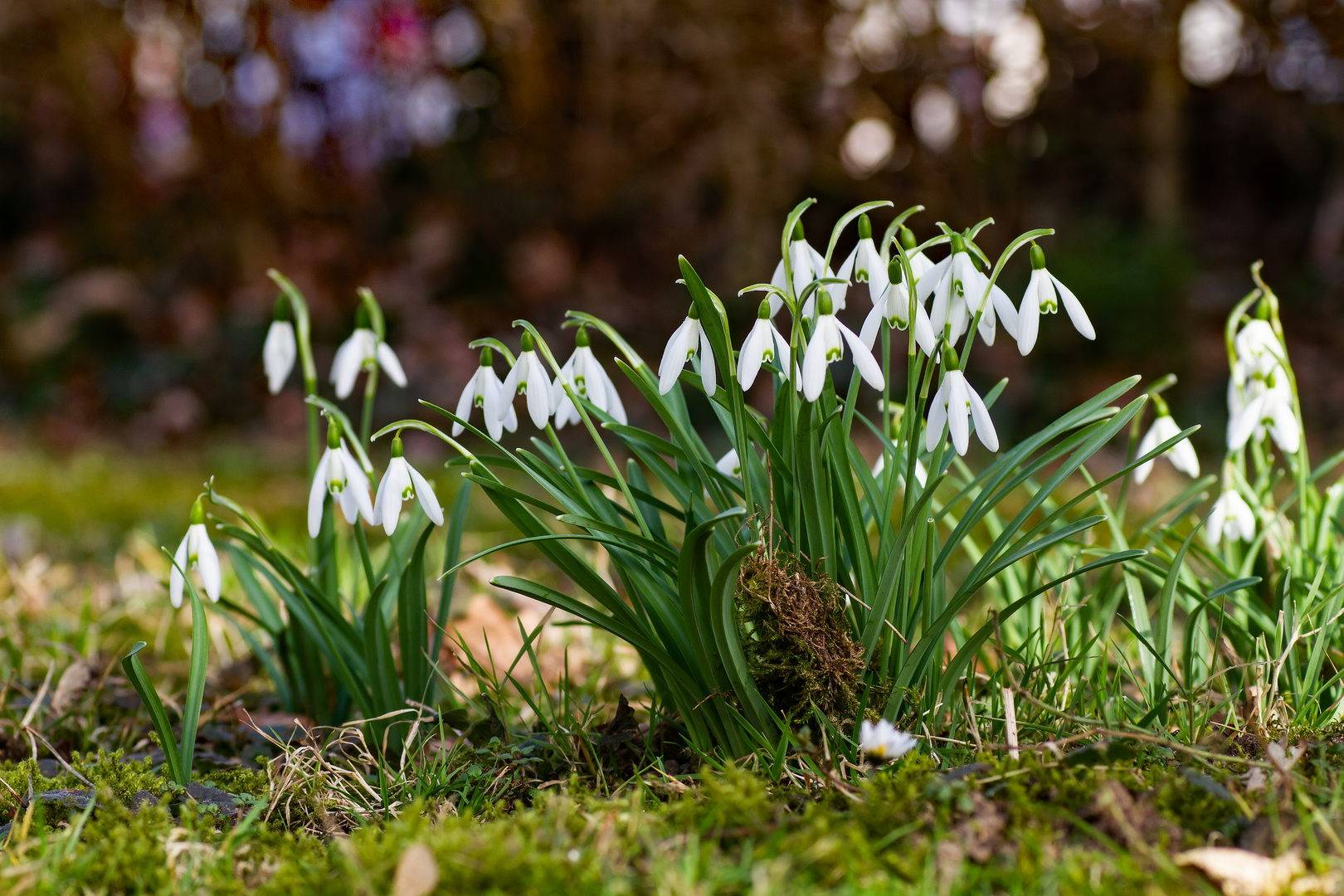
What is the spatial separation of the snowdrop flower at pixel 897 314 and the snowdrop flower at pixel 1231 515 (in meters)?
0.78

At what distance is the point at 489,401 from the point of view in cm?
159

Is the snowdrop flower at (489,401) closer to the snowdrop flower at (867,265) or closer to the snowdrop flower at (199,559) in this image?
the snowdrop flower at (199,559)

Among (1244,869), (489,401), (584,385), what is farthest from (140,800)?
(1244,869)

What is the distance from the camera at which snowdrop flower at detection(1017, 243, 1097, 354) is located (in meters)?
1.43

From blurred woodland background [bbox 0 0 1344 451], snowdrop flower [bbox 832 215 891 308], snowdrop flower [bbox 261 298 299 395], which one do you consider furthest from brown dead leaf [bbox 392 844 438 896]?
blurred woodland background [bbox 0 0 1344 451]

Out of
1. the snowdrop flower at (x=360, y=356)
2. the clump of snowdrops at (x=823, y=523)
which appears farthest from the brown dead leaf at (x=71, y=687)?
the snowdrop flower at (x=360, y=356)

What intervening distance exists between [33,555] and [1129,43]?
651 cm

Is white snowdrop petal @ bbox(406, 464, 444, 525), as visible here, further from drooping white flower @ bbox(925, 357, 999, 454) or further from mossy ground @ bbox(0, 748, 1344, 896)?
drooping white flower @ bbox(925, 357, 999, 454)

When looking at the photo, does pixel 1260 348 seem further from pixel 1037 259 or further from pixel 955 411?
pixel 955 411

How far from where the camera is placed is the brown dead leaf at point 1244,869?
1113 millimetres

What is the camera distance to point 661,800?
154cm

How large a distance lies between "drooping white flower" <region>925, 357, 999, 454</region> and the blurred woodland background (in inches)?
200

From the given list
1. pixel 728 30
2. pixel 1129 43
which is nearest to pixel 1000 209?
pixel 1129 43

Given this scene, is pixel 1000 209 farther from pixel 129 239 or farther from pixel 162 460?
pixel 129 239
